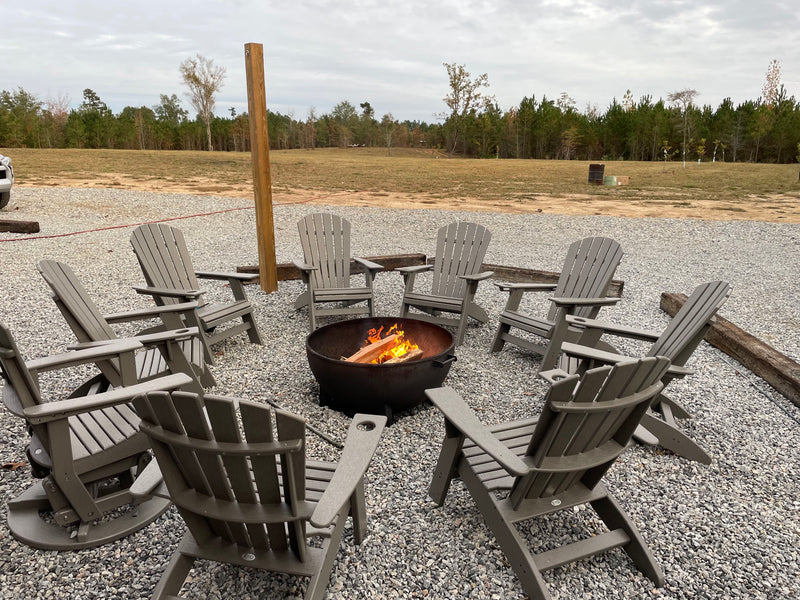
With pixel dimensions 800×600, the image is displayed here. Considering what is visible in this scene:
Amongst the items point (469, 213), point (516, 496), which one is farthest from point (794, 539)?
point (469, 213)

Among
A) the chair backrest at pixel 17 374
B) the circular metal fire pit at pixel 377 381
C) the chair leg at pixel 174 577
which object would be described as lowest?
the chair leg at pixel 174 577

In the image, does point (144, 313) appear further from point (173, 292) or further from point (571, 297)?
point (571, 297)

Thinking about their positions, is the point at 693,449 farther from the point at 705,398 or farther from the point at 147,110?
the point at 147,110

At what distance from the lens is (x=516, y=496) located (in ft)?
6.19

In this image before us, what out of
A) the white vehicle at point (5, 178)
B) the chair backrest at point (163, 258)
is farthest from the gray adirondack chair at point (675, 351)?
the white vehicle at point (5, 178)

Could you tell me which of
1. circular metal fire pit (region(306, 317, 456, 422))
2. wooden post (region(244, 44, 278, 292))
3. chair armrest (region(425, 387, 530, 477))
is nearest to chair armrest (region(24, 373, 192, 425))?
chair armrest (region(425, 387, 530, 477))

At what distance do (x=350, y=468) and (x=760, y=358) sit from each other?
3.19m

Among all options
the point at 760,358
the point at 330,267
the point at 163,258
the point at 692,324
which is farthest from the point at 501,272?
the point at 163,258

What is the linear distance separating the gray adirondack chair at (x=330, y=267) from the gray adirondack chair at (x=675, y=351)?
1961 mm

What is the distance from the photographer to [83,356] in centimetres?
216

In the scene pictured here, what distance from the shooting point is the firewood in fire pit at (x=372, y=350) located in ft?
10.4

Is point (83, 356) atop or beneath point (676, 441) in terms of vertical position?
atop

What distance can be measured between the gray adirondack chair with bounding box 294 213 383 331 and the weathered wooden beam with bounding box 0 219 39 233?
18.2ft

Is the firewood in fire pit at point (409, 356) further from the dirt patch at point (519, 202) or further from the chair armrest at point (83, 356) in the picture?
the dirt patch at point (519, 202)
